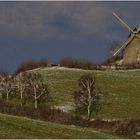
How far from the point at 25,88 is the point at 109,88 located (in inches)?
580

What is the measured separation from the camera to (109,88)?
99.2 meters

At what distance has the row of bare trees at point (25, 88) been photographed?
304ft

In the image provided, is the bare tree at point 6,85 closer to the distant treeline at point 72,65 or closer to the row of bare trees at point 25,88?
the row of bare trees at point 25,88

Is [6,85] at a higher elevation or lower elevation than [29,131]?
higher

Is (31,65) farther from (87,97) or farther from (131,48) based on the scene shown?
(87,97)

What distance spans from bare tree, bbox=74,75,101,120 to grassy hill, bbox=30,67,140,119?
1630mm

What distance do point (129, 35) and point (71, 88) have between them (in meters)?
35.3

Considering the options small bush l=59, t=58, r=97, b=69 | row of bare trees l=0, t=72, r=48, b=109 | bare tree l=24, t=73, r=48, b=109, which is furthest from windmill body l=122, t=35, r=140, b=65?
bare tree l=24, t=73, r=48, b=109

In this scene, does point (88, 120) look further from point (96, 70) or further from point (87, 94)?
point (96, 70)

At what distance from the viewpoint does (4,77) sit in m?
99.8

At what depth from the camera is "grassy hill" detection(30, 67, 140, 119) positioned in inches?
3314

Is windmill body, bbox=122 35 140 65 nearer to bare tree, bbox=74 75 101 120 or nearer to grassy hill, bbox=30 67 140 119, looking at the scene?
grassy hill, bbox=30 67 140 119

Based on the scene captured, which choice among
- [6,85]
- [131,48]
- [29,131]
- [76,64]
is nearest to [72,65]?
[76,64]

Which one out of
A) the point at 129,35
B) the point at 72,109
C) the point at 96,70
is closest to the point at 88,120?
the point at 72,109
